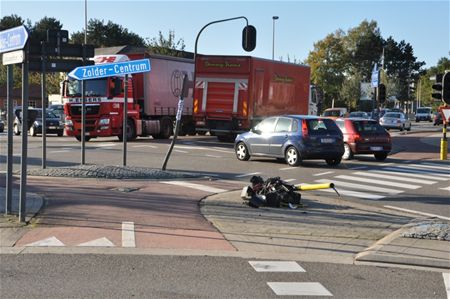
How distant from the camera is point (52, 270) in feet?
20.3

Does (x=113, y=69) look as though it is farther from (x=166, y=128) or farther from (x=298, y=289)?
(x=166, y=128)

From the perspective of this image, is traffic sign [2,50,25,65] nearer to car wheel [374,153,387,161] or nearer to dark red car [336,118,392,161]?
dark red car [336,118,392,161]

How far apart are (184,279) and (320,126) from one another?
41.6ft

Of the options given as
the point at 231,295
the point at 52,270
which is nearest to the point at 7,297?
the point at 52,270

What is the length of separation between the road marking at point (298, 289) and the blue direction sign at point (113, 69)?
795 centimetres

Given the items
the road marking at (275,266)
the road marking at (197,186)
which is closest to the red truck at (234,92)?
the road marking at (197,186)

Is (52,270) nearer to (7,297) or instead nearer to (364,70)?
(7,297)

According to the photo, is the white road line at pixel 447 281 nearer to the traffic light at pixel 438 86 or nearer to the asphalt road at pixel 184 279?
the asphalt road at pixel 184 279

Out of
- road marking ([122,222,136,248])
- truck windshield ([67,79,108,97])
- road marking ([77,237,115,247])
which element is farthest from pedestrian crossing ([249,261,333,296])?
truck windshield ([67,79,108,97])

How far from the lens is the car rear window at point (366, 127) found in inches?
813

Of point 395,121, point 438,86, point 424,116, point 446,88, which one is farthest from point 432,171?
point 424,116

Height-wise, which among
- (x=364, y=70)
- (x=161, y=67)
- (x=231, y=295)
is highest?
(x=364, y=70)

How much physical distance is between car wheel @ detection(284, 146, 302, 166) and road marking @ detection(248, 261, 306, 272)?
1111cm

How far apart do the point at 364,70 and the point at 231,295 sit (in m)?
99.4
